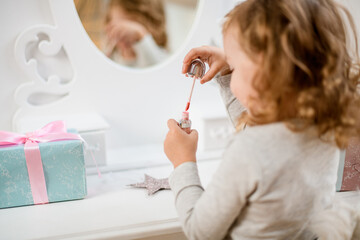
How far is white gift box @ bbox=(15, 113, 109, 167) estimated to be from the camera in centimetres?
97

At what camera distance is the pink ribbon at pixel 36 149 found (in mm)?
782

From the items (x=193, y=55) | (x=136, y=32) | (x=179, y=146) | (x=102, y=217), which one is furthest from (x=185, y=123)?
(x=136, y=32)

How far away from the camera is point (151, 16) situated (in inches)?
69.2

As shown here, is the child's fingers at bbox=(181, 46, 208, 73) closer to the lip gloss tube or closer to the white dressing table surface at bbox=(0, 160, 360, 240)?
the lip gloss tube

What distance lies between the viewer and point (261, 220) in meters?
0.57

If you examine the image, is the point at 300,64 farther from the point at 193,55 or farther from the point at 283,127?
Answer: the point at 193,55

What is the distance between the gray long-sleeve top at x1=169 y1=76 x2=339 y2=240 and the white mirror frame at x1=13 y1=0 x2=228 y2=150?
23.0 inches

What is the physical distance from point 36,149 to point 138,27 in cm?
109

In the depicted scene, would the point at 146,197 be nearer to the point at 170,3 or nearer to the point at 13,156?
the point at 13,156

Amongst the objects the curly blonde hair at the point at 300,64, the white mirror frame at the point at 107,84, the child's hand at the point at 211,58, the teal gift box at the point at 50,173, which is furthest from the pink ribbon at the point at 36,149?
the curly blonde hair at the point at 300,64

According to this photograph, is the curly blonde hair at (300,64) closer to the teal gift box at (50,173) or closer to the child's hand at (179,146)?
the child's hand at (179,146)

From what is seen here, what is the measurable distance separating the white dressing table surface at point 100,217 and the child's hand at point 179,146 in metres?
0.17

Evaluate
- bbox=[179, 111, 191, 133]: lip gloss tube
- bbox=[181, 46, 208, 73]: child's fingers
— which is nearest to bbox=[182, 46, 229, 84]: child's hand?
bbox=[181, 46, 208, 73]: child's fingers

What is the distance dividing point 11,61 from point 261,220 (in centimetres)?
83
